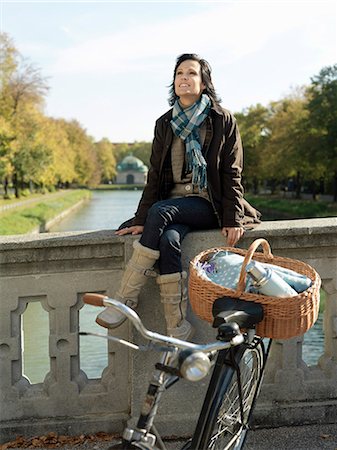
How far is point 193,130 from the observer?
3383 millimetres

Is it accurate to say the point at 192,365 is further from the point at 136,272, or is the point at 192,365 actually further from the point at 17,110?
the point at 17,110

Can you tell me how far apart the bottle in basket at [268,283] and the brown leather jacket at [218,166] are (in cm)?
91

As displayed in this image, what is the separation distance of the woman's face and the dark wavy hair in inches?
0.9

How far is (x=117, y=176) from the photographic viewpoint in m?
136

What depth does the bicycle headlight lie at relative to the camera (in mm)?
1854

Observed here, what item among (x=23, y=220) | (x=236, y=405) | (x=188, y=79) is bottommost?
(x=23, y=220)

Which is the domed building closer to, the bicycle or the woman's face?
the woman's face

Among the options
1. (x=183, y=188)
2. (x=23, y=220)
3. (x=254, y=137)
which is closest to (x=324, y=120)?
(x=23, y=220)

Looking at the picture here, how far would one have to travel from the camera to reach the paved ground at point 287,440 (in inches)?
132

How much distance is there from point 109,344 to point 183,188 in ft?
3.21

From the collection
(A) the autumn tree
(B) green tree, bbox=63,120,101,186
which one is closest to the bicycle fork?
(B) green tree, bbox=63,120,101,186

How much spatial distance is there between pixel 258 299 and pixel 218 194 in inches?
43.0

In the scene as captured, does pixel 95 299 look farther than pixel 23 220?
No

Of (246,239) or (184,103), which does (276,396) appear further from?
(184,103)
